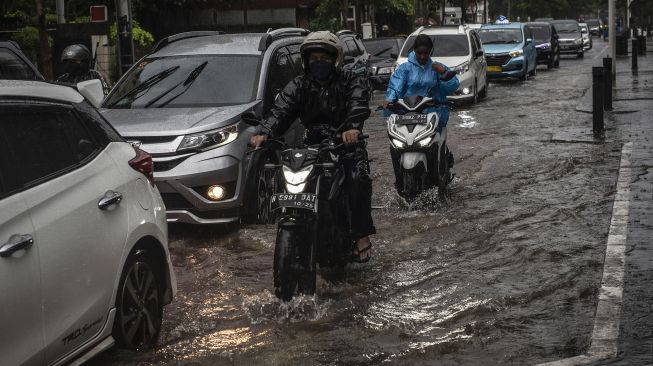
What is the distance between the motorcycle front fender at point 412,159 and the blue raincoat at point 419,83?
1.91 feet

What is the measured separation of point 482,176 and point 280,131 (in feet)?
20.1

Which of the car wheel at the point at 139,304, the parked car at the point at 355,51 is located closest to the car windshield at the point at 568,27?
the parked car at the point at 355,51

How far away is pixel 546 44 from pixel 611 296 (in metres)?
34.5

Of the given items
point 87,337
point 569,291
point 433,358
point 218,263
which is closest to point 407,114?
point 218,263

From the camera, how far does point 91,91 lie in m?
6.61

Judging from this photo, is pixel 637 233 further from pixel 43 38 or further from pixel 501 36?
pixel 501 36

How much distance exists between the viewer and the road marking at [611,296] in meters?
A: 6.06

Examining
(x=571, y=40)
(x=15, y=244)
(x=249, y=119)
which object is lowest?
(x=571, y=40)

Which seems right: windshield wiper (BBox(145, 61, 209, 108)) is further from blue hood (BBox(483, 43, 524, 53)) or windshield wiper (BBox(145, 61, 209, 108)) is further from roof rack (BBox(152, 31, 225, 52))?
blue hood (BBox(483, 43, 524, 53))

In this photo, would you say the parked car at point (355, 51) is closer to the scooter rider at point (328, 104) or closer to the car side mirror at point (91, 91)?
the scooter rider at point (328, 104)

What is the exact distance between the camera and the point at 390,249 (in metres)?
9.45

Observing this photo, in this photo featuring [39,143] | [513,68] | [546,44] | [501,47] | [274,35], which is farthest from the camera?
[546,44]

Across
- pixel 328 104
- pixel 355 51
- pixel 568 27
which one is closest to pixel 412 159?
pixel 328 104

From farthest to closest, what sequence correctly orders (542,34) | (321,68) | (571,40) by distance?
(571,40) → (542,34) → (321,68)
